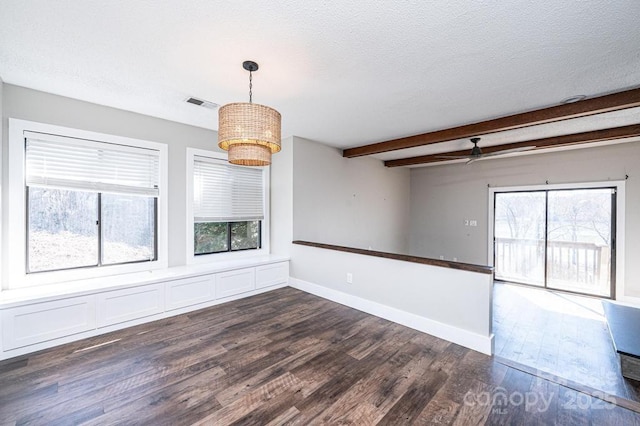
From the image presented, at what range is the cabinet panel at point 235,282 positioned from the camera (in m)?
3.83

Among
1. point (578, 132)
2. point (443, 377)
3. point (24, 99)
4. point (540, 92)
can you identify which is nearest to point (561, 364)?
point (443, 377)

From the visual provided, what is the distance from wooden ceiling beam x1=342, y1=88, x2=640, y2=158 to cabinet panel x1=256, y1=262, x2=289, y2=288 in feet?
9.12

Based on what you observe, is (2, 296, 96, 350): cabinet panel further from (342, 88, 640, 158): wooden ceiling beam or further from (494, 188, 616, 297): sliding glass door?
(494, 188, 616, 297): sliding glass door

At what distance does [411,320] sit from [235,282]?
2.51 metres

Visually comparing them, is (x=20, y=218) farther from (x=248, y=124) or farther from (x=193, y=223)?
(x=248, y=124)

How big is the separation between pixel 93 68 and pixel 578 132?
6.23 meters

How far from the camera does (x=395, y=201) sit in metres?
6.96

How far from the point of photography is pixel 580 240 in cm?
488

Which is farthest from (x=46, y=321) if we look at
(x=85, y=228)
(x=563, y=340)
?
(x=563, y=340)

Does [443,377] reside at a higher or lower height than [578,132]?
lower

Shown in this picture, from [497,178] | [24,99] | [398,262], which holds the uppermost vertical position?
[24,99]

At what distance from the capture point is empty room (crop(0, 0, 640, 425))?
6.07 ft

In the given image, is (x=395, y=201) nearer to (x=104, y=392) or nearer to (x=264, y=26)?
(x=264, y=26)

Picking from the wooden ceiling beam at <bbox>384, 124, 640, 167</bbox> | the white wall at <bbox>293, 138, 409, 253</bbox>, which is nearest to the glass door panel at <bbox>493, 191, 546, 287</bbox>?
the wooden ceiling beam at <bbox>384, 124, 640, 167</bbox>
